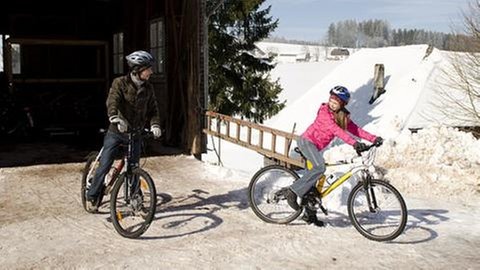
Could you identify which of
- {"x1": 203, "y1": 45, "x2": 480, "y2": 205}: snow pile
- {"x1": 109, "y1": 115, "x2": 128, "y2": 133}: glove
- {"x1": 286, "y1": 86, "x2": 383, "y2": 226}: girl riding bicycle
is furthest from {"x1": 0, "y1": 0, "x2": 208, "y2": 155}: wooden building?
{"x1": 109, "y1": 115, "x2": 128, "y2": 133}: glove

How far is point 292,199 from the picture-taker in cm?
577

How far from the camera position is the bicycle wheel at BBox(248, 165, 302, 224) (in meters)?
5.94

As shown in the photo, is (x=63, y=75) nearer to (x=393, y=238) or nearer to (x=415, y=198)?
(x=415, y=198)

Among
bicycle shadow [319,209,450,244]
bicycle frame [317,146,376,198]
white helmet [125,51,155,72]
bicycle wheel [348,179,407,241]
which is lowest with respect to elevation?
bicycle shadow [319,209,450,244]

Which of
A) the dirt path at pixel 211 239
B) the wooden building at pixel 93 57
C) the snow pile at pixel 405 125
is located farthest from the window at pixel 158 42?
the dirt path at pixel 211 239

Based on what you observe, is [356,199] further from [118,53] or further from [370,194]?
[118,53]

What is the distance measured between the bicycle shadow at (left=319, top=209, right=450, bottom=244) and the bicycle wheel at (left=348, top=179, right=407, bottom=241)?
16cm

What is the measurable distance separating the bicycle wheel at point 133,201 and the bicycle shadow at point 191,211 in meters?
0.21

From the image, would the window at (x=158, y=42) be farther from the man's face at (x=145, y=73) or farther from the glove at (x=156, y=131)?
the glove at (x=156, y=131)

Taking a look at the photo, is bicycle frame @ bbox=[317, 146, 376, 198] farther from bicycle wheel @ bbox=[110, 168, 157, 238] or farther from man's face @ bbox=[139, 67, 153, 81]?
man's face @ bbox=[139, 67, 153, 81]

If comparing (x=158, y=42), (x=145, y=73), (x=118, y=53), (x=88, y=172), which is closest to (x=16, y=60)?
(x=118, y=53)

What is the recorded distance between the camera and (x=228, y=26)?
73.2 feet

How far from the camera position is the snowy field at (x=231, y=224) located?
15.6 ft

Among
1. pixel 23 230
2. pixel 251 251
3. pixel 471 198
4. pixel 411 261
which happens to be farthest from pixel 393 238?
pixel 23 230
